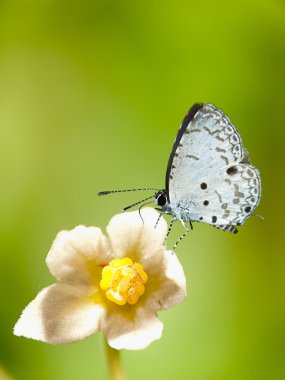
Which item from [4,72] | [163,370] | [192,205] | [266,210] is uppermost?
[4,72]

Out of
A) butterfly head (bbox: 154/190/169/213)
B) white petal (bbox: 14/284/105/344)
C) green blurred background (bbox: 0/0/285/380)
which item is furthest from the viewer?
green blurred background (bbox: 0/0/285/380)

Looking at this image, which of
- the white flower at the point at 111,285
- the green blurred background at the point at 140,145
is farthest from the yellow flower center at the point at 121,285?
the green blurred background at the point at 140,145

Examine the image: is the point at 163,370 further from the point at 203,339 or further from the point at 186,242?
the point at 186,242

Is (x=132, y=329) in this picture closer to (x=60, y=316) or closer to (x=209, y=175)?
(x=60, y=316)

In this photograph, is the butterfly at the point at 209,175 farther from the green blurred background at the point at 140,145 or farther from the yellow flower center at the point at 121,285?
the green blurred background at the point at 140,145

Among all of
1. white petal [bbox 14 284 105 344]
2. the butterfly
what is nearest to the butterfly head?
the butterfly

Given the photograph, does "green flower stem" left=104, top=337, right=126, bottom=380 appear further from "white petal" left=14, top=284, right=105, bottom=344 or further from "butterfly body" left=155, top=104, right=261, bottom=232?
"butterfly body" left=155, top=104, right=261, bottom=232

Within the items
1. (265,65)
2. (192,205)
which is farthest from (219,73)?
(192,205)
